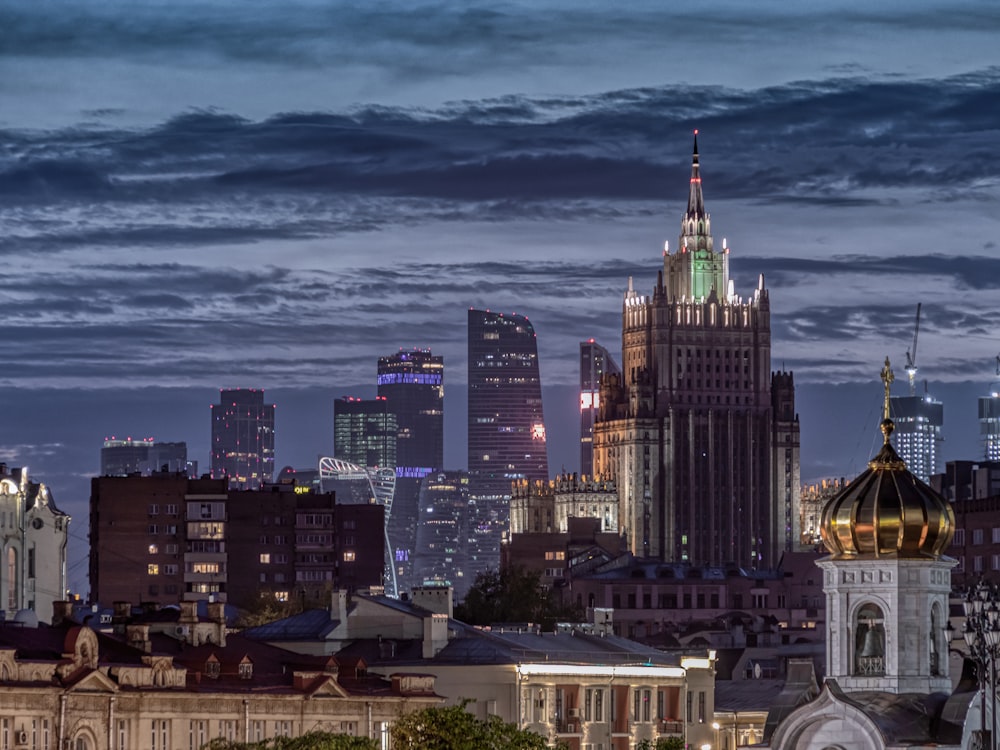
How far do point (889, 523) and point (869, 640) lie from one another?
4.12 meters

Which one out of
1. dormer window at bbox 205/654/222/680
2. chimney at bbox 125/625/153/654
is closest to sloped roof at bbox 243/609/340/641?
chimney at bbox 125/625/153/654

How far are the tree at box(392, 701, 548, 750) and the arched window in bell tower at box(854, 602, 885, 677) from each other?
1204 centimetres

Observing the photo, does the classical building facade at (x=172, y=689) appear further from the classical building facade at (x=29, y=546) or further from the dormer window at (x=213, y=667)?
the classical building facade at (x=29, y=546)

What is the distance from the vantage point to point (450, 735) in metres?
127

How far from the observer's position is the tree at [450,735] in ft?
415

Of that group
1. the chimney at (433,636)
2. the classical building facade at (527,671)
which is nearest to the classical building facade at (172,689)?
the classical building facade at (527,671)

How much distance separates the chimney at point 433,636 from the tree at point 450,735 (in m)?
49.5

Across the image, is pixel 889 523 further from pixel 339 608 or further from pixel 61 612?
pixel 339 608

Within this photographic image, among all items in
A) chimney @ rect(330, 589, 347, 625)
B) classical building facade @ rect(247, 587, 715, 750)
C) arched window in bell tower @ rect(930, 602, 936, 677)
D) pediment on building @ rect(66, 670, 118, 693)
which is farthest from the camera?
chimney @ rect(330, 589, 347, 625)

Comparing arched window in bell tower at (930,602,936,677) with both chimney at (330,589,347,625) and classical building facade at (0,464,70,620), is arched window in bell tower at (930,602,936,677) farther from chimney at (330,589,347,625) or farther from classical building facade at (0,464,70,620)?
chimney at (330,589,347,625)

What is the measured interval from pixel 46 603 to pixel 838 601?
2464 inches

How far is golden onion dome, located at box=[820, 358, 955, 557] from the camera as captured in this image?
126 meters

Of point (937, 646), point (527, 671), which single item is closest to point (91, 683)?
point (937, 646)

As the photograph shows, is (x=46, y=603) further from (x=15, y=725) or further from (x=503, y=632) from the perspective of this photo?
(x=15, y=725)
